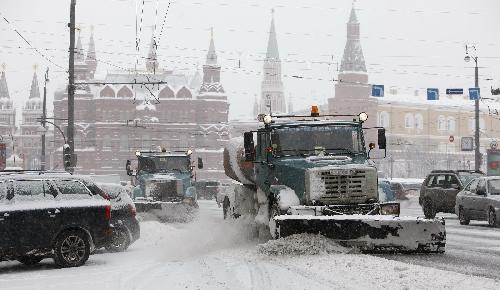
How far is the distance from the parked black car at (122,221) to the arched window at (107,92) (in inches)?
4975

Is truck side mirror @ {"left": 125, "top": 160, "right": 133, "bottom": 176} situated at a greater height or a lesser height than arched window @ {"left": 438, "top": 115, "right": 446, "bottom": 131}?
lesser

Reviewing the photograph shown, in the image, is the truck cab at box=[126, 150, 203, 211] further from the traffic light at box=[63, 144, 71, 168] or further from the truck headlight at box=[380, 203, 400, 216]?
the truck headlight at box=[380, 203, 400, 216]

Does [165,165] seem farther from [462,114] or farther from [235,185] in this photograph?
[462,114]

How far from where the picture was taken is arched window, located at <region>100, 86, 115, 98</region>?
141 metres

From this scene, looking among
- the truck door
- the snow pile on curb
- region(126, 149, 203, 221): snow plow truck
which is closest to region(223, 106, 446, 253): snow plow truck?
the snow pile on curb

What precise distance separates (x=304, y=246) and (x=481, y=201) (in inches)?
449

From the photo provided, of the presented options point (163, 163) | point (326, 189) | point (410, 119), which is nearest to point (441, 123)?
point (410, 119)

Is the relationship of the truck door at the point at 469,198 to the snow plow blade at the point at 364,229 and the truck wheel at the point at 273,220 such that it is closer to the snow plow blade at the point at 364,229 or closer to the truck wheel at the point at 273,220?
the truck wheel at the point at 273,220

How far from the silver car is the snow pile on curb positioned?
1037 cm

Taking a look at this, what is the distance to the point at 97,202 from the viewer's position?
1319 cm

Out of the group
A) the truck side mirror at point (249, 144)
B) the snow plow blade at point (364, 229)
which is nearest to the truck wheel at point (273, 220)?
the snow plow blade at point (364, 229)

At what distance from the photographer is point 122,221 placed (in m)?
16.3

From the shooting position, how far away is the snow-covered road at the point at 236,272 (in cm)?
943

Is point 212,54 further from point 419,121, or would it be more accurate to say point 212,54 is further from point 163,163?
point 163,163
